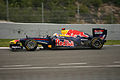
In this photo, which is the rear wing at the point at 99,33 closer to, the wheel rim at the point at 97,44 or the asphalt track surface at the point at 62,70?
the wheel rim at the point at 97,44

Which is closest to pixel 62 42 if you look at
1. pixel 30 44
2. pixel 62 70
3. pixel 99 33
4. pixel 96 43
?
pixel 30 44

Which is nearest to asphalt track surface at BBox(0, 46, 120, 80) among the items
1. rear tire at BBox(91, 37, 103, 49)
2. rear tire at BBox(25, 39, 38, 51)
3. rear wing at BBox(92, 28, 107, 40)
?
rear tire at BBox(25, 39, 38, 51)

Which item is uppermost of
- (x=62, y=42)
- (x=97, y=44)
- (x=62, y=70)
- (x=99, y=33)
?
(x=99, y=33)

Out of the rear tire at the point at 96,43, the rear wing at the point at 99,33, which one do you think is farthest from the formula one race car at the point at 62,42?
the rear wing at the point at 99,33

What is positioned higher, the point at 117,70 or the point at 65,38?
the point at 65,38

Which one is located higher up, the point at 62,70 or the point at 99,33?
the point at 99,33

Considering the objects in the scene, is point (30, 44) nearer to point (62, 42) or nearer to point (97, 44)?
point (62, 42)

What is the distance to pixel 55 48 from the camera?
1181 cm

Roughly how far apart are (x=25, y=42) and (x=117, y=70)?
5279mm

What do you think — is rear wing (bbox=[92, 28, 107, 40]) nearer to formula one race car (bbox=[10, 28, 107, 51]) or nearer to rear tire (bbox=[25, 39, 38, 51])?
formula one race car (bbox=[10, 28, 107, 51])

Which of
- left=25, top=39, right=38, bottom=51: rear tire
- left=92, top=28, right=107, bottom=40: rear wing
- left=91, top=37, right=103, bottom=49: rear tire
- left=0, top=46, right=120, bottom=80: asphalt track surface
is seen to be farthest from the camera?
left=92, top=28, right=107, bottom=40: rear wing

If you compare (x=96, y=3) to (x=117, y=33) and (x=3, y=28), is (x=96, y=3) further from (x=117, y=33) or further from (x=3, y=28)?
(x=3, y=28)

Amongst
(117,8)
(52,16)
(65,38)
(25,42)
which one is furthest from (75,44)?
(117,8)

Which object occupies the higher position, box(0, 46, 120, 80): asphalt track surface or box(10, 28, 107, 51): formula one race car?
box(10, 28, 107, 51): formula one race car
